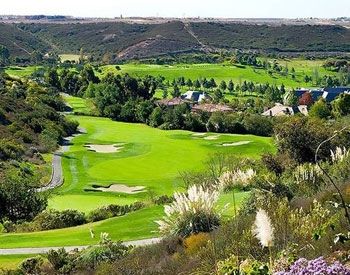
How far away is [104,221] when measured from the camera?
77.4 feet

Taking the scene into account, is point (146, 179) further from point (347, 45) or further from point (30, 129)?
point (347, 45)

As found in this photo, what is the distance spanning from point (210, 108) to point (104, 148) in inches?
1006

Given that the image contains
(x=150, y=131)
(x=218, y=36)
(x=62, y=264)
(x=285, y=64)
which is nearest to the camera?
(x=62, y=264)

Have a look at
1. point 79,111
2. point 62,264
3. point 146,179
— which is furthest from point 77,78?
point 62,264

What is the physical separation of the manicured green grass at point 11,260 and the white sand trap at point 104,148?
1594 inches

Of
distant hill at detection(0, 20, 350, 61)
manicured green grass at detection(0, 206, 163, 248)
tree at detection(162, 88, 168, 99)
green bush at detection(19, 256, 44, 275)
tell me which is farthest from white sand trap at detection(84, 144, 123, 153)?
distant hill at detection(0, 20, 350, 61)

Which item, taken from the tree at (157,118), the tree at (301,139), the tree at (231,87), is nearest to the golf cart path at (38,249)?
the tree at (301,139)

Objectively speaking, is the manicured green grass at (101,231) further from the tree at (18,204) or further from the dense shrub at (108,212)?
the tree at (18,204)

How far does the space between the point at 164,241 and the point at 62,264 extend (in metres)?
3.22

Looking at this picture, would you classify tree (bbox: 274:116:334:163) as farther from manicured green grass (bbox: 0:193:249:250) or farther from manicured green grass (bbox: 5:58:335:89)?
manicured green grass (bbox: 5:58:335:89)

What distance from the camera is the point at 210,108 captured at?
83250mm

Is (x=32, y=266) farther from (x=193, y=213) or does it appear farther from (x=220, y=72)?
(x=220, y=72)

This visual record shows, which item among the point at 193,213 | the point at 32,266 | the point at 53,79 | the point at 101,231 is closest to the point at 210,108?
the point at 53,79

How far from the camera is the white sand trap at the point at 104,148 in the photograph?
59.3 meters
